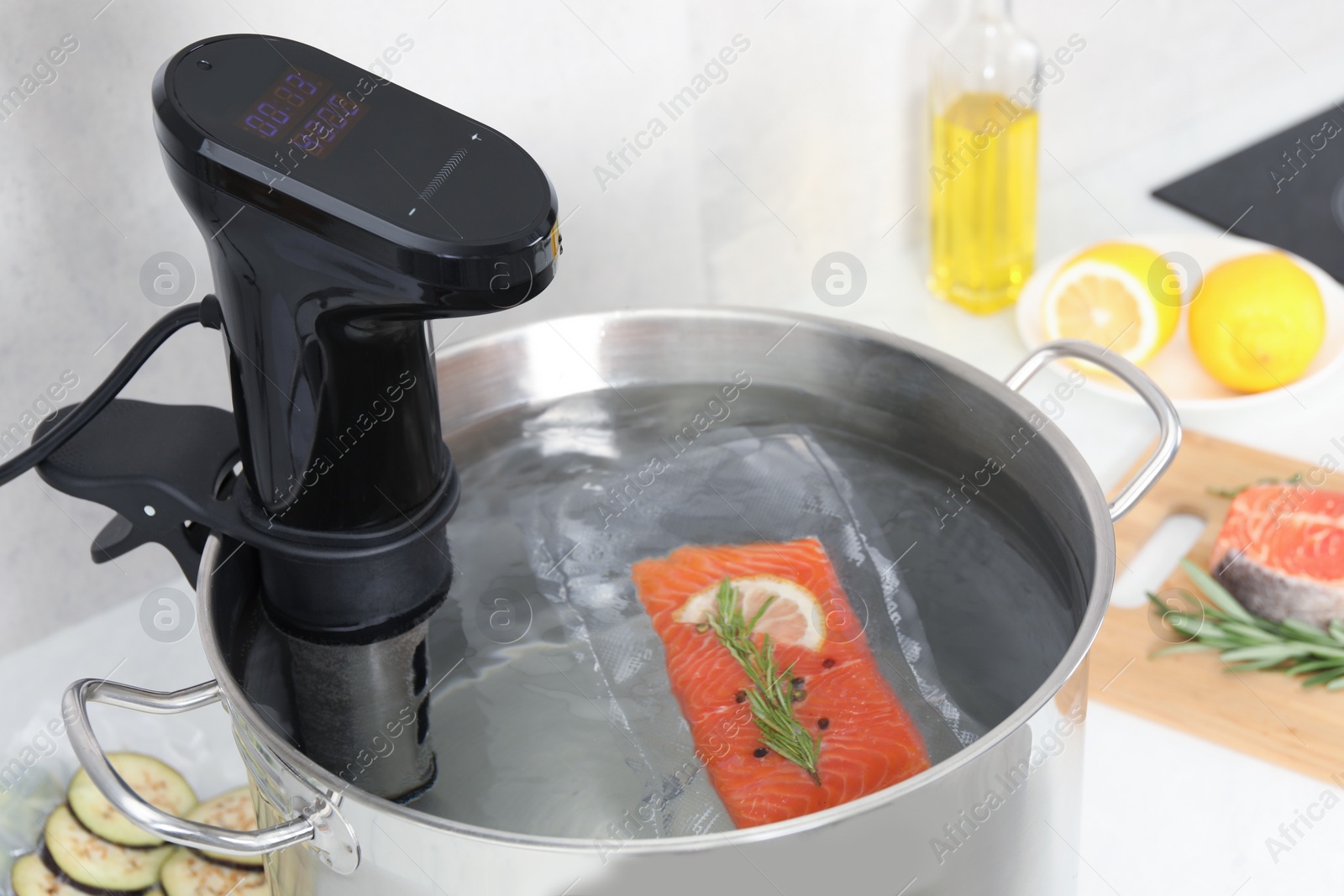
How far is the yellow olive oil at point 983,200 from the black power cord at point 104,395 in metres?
0.78

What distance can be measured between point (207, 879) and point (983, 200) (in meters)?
0.87

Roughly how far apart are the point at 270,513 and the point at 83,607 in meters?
0.42

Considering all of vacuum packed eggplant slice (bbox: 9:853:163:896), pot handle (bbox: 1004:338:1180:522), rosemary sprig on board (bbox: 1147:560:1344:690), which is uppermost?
pot handle (bbox: 1004:338:1180:522)

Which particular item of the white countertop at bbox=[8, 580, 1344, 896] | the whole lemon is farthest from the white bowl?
the white countertop at bbox=[8, 580, 1344, 896]

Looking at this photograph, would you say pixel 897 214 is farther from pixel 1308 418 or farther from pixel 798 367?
pixel 798 367

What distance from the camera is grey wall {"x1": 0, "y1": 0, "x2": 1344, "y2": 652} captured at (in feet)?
2.60

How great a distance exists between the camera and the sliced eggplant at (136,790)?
77 centimetres

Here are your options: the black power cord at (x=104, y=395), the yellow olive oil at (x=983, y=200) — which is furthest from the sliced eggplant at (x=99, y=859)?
the yellow olive oil at (x=983, y=200)

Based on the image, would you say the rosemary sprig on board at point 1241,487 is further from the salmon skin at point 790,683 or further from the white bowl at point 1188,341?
the salmon skin at point 790,683

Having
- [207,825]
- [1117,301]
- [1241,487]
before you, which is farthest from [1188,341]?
[207,825]

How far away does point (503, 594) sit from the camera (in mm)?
706

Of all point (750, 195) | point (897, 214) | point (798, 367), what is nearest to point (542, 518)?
point (798, 367)

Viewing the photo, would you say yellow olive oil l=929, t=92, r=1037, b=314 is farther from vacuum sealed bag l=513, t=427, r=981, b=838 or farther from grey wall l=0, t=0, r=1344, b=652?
vacuum sealed bag l=513, t=427, r=981, b=838

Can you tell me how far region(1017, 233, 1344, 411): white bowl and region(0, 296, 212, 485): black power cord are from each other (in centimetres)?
78
